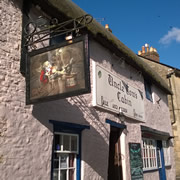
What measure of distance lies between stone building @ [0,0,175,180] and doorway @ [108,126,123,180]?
0.10ft

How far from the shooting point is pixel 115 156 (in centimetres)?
753

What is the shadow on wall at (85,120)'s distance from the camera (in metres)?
4.77

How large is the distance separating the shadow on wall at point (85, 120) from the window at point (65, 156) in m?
0.28

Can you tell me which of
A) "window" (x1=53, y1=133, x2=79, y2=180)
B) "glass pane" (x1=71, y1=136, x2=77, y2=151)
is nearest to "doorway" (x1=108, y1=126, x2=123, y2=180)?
"glass pane" (x1=71, y1=136, x2=77, y2=151)

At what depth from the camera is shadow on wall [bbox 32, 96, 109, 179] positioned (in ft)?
15.6

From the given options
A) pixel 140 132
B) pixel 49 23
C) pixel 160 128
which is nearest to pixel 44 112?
pixel 49 23

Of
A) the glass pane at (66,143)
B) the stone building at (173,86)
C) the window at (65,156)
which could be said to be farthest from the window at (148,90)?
the glass pane at (66,143)

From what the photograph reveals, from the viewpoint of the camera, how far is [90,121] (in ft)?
19.8

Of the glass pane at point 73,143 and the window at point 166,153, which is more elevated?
the glass pane at point 73,143

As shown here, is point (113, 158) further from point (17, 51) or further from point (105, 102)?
point (17, 51)

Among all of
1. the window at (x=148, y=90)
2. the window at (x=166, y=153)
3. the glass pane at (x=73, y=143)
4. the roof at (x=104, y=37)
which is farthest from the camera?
the window at (x=166, y=153)

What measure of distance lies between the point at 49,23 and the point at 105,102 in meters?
2.70

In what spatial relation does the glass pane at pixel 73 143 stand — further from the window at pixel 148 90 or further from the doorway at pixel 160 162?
the doorway at pixel 160 162

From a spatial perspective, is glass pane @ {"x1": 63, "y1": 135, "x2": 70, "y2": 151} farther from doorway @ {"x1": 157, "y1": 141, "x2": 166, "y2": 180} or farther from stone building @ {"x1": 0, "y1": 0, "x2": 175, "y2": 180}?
doorway @ {"x1": 157, "y1": 141, "x2": 166, "y2": 180}
